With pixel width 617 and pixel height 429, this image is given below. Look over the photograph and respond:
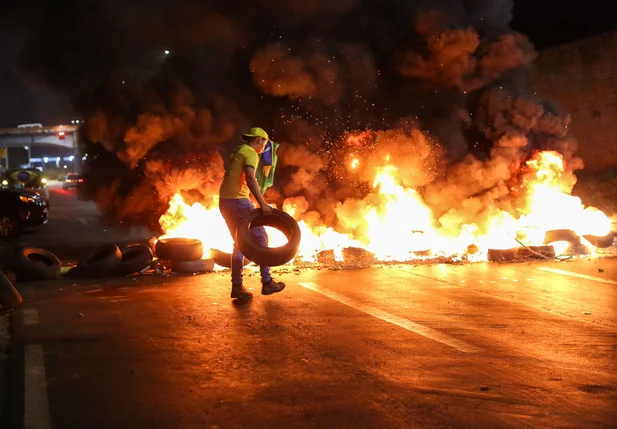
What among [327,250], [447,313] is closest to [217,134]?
[327,250]

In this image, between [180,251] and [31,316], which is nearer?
[31,316]

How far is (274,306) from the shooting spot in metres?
8.16

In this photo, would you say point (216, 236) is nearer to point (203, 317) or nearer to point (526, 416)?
point (203, 317)

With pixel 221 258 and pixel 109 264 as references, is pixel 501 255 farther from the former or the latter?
pixel 109 264

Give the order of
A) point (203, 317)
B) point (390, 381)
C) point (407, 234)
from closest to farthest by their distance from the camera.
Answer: point (390, 381), point (203, 317), point (407, 234)

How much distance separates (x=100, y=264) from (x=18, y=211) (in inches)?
359

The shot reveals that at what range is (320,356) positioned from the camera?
19.9 ft

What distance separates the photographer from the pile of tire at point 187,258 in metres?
10.7

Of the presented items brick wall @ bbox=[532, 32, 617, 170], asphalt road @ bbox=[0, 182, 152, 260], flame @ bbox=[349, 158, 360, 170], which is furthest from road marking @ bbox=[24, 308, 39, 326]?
brick wall @ bbox=[532, 32, 617, 170]

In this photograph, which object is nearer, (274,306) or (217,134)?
(274,306)

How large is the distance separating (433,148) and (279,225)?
5.38 m

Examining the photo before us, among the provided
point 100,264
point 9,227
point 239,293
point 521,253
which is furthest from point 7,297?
point 9,227

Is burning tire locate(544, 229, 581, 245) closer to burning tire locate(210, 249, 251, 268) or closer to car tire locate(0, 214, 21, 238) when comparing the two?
burning tire locate(210, 249, 251, 268)

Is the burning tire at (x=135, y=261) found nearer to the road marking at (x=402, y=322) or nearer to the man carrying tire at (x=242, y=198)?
the man carrying tire at (x=242, y=198)
